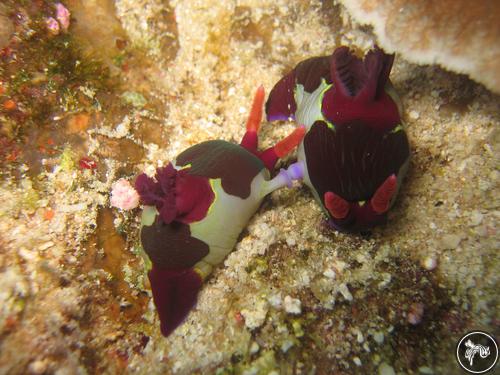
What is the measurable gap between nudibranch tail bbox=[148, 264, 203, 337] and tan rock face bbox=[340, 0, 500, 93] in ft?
7.30

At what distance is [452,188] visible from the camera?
95.9 inches

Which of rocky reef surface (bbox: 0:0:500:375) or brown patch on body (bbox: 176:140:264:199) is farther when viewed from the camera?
brown patch on body (bbox: 176:140:264:199)

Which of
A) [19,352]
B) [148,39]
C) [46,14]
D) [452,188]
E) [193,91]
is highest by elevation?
[46,14]

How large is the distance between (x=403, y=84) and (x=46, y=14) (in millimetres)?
3074

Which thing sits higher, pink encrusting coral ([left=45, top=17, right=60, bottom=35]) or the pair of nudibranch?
pink encrusting coral ([left=45, top=17, right=60, bottom=35])

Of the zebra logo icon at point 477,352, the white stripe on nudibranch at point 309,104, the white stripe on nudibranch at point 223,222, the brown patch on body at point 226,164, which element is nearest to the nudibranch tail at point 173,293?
the white stripe on nudibranch at point 223,222

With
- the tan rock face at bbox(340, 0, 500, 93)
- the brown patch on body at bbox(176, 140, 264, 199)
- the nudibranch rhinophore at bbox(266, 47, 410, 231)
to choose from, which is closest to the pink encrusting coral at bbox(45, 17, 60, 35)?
the brown patch on body at bbox(176, 140, 264, 199)

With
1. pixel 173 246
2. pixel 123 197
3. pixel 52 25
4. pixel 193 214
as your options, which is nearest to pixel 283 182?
pixel 193 214

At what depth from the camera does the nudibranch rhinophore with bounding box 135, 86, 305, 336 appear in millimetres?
2314

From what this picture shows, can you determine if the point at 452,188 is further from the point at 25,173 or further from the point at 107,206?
the point at 25,173

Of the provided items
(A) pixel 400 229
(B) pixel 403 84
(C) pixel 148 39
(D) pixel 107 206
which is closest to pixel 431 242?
(A) pixel 400 229

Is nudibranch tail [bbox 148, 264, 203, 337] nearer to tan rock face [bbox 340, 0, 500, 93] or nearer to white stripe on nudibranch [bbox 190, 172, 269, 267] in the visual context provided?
white stripe on nudibranch [bbox 190, 172, 269, 267]

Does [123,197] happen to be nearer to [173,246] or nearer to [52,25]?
[173,246]

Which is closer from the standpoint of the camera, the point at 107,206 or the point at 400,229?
the point at 400,229
